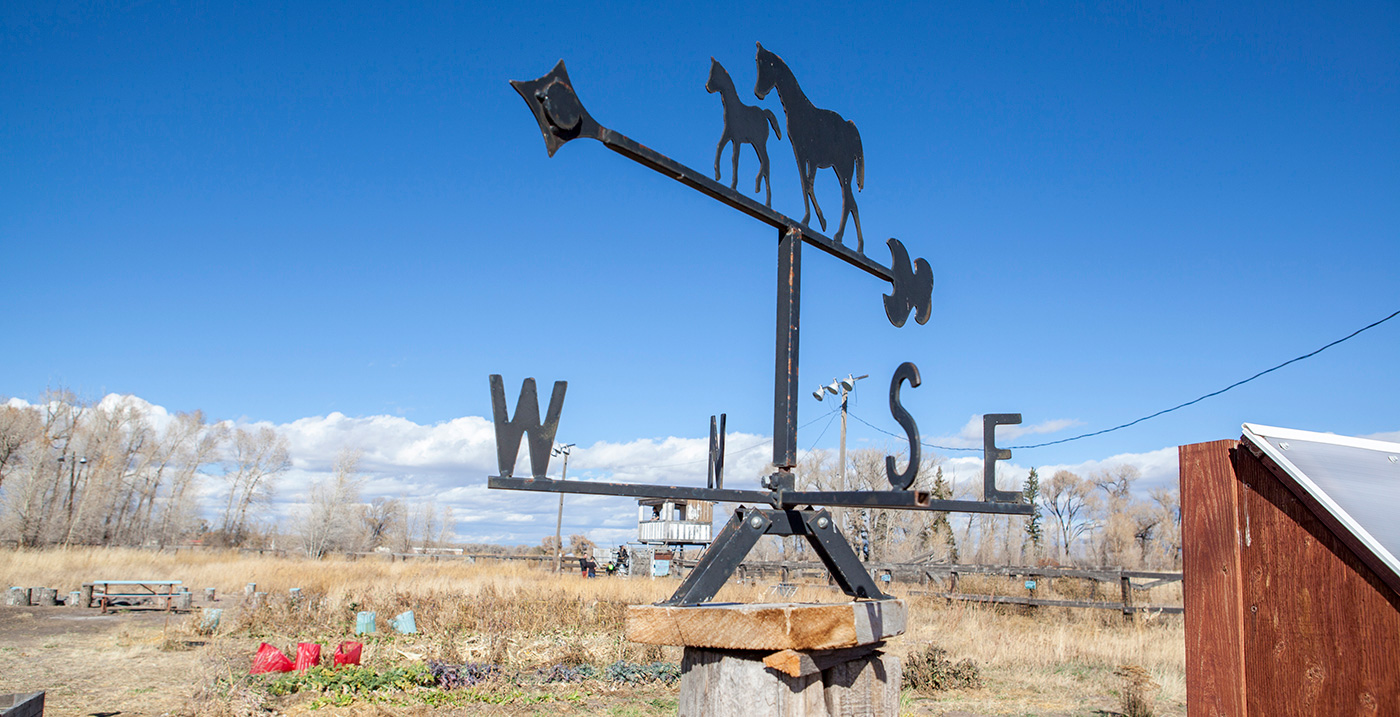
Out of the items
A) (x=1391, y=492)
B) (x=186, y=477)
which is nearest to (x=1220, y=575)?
(x=1391, y=492)

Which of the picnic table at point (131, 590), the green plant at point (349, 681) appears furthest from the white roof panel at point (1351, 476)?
the picnic table at point (131, 590)

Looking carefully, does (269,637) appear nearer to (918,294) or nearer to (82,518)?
(918,294)

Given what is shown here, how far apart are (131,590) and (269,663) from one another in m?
15.7

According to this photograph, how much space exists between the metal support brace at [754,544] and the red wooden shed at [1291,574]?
76 cm

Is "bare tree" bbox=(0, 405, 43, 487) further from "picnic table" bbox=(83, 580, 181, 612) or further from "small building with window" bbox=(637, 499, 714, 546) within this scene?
"small building with window" bbox=(637, 499, 714, 546)

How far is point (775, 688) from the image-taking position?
5.36ft

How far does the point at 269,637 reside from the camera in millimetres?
11602

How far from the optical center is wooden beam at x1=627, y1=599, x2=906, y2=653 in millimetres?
1588

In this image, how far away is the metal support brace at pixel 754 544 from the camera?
167cm

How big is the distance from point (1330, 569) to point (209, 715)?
7.61 meters

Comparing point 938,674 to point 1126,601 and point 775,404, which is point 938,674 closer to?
point 1126,601

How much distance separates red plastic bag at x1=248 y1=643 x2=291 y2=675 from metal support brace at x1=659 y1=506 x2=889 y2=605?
27.1ft

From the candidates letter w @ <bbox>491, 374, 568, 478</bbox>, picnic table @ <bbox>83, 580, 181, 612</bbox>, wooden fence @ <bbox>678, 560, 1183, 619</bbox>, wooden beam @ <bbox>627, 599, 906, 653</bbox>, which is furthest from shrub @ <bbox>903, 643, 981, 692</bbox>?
picnic table @ <bbox>83, 580, 181, 612</bbox>

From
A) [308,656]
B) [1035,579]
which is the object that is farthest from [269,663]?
[1035,579]
